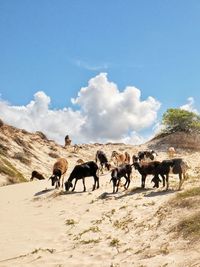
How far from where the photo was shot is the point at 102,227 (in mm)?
16625

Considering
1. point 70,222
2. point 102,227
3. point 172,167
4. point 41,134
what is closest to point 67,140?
point 41,134

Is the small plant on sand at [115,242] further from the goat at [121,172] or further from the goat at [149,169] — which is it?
the goat at [121,172]

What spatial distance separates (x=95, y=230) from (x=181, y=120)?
189 feet

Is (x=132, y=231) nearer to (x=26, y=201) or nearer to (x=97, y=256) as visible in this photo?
(x=97, y=256)

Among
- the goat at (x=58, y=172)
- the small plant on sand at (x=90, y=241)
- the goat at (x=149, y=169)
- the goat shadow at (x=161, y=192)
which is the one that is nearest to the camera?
the small plant on sand at (x=90, y=241)

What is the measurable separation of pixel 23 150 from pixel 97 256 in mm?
40003

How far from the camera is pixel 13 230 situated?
1777cm

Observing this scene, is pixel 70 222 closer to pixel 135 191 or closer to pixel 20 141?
pixel 135 191

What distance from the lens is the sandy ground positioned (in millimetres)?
12891

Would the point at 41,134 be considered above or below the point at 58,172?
above

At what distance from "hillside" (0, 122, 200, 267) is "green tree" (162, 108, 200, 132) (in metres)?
45.9

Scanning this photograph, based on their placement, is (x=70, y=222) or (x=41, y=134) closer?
(x=70, y=222)

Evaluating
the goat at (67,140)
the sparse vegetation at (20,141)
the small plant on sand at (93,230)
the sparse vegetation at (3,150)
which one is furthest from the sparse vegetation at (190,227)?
the goat at (67,140)

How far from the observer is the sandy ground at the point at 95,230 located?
12891 millimetres
